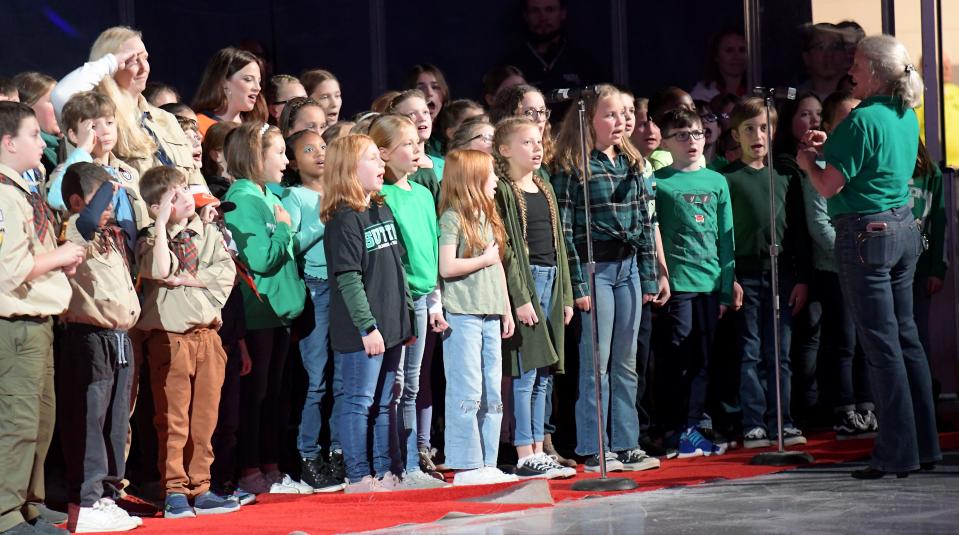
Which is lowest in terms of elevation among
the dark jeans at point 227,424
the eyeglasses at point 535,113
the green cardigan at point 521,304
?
the dark jeans at point 227,424

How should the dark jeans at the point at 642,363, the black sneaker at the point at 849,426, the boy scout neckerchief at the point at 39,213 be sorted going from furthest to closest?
1. the black sneaker at the point at 849,426
2. the dark jeans at the point at 642,363
3. the boy scout neckerchief at the point at 39,213

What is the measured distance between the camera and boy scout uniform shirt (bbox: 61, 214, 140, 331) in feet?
16.7

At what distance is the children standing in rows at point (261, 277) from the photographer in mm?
5965

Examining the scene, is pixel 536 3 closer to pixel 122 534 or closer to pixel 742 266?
pixel 742 266

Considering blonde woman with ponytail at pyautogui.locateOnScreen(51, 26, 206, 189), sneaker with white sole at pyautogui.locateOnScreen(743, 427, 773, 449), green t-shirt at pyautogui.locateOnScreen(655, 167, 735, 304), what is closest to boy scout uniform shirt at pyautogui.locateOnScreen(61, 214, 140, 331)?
blonde woman with ponytail at pyautogui.locateOnScreen(51, 26, 206, 189)

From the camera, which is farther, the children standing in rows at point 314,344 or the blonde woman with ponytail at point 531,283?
the blonde woman with ponytail at point 531,283

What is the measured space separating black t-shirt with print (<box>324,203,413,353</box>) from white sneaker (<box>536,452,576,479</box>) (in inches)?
35.2

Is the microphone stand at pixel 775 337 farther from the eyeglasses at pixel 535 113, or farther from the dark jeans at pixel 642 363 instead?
the eyeglasses at pixel 535 113

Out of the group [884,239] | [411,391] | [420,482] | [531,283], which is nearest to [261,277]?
[411,391]

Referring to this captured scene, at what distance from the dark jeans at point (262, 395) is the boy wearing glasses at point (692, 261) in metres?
2.03


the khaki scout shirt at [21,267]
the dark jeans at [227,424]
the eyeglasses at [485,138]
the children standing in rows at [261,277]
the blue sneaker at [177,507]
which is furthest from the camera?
the eyeglasses at [485,138]

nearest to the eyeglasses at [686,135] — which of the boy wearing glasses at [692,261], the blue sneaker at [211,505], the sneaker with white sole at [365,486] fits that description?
the boy wearing glasses at [692,261]

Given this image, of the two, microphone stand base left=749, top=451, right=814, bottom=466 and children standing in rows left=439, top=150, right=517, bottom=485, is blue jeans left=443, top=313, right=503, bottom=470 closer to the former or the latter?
children standing in rows left=439, top=150, right=517, bottom=485

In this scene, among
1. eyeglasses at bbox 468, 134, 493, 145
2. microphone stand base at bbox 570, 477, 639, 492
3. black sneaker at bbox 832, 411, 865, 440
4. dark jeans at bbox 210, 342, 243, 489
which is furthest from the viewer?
black sneaker at bbox 832, 411, 865, 440
